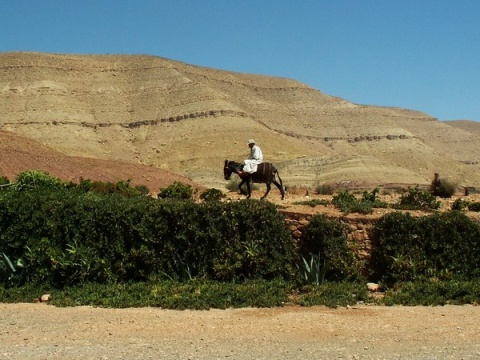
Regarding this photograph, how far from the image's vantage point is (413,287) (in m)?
11.2

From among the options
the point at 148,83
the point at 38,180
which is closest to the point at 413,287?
the point at 38,180

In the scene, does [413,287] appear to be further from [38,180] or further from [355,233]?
[38,180]

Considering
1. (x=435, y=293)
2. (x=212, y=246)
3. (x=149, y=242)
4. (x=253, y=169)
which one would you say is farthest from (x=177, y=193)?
(x=435, y=293)

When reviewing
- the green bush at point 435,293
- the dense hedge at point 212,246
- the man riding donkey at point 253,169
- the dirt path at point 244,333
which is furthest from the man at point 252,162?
the dirt path at point 244,333

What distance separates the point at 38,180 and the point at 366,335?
13.6 metres

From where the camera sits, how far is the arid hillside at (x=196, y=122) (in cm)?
7150

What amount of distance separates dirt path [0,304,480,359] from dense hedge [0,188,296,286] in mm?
1594

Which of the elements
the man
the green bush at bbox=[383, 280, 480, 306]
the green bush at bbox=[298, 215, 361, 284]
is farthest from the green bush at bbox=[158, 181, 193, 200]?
the green bush at bbox=[383, 280, 480, 306]

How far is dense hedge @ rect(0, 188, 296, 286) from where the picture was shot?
474 inches

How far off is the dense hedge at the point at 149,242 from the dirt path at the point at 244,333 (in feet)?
5.23

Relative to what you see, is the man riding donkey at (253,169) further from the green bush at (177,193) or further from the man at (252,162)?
the green bush at (177,193)

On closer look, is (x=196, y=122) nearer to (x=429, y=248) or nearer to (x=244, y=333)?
(x=429, y=248)

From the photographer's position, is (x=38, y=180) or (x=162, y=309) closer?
(x=162, y=309)

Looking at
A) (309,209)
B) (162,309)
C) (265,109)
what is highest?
(265,109)
